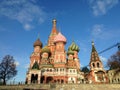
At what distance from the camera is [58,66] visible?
55688 mm

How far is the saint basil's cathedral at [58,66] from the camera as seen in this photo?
175 ft

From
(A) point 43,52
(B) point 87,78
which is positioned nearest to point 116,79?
(B) point 87,78

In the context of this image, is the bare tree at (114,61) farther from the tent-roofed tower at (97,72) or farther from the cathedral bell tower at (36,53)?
the cathedral bell tower at (36,53)

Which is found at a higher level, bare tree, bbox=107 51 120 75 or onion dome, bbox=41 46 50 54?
onion dome, bbox=41 46 50 54

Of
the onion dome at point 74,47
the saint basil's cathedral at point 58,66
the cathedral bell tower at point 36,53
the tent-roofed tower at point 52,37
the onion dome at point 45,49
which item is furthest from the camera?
the onion dome at point 74,47

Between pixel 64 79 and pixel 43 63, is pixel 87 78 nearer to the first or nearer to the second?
pixel 64 79

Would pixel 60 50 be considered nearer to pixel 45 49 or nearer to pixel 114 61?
pixel 45 49

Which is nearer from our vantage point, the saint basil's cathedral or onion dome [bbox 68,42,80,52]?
the saint basil's cathedral

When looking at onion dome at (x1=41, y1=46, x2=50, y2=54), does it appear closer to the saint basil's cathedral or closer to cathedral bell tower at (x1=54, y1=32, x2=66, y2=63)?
the saint basil's cathedral

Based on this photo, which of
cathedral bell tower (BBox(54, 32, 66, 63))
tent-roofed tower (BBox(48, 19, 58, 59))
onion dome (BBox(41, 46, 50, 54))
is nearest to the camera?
cathedral bell tower (BBox(54, 32, 66, 63))

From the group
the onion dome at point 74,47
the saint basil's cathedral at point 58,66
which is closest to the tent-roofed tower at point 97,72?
the saint basil's cathedral at point 58,66

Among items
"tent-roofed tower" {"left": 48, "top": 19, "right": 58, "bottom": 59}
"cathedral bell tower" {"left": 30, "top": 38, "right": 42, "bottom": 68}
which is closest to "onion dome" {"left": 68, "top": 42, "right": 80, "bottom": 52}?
"tent-roofed tower" {"left": 48, "top": 19, "right": 58, "bottom": 59}

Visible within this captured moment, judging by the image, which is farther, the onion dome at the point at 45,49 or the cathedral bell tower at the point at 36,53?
the cathedral bell tower at the point at 36,53

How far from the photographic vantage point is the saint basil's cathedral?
5331 cm
